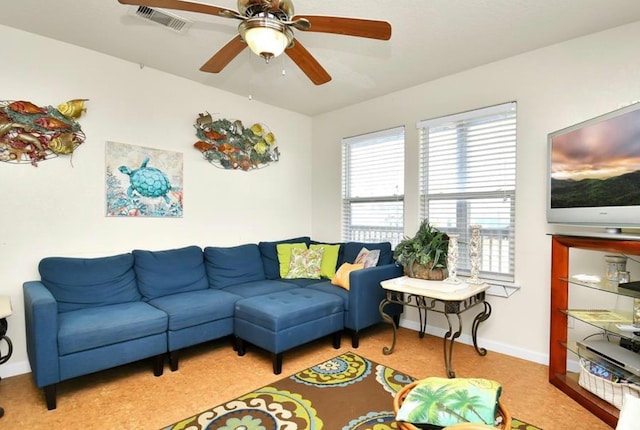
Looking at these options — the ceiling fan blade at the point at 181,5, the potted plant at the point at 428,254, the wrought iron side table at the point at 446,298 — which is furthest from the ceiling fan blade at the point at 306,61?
the wrought iron side table at the point at 446,298

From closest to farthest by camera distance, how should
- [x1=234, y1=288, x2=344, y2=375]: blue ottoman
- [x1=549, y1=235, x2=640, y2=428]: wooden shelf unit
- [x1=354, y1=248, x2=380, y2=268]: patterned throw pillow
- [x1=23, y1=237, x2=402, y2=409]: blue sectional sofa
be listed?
1. [x1=23, y1=237, x2=402, y2=409]: blue sectional sofa
2. [x1=549, y1=235, x2=640, y2=428]: wooden shelf unit
3. [x1=234, y1=288, x2=344, y2=375]: blue ottoman
4. [x1=354, y1=248, x2=380, y2=268]: patterned throw pillow

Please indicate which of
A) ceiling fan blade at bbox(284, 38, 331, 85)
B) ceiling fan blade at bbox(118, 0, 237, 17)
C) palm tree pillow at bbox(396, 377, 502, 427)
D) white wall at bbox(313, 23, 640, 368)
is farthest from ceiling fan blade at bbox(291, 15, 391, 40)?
palm tree pillow at bbox(396, 377, 502, 427)

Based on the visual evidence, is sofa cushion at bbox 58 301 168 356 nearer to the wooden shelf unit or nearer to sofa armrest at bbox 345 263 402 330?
sofa armrest at bbox 345 263 402 330

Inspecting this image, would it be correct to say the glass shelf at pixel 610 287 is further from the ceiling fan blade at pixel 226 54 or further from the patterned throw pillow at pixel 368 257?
the ceiling fan blade at pixel 226 54

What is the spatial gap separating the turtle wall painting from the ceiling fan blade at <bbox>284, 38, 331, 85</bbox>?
6.10ft

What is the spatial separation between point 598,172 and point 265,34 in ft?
7.12

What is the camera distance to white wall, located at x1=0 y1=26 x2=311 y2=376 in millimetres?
2586

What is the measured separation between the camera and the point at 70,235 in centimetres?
282

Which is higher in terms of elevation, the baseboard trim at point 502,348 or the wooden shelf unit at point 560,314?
the wooden shelf unit at point 560,314

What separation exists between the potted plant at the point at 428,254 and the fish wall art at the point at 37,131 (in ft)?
9.89

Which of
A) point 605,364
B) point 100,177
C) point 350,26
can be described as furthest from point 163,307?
point 605,364

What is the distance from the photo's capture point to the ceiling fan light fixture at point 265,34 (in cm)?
165

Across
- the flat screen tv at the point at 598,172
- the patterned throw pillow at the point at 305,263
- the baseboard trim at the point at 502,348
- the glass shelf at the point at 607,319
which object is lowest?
the baseboard trim at the point at 502,348

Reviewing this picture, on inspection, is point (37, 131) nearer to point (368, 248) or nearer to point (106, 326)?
point (106, 326)
